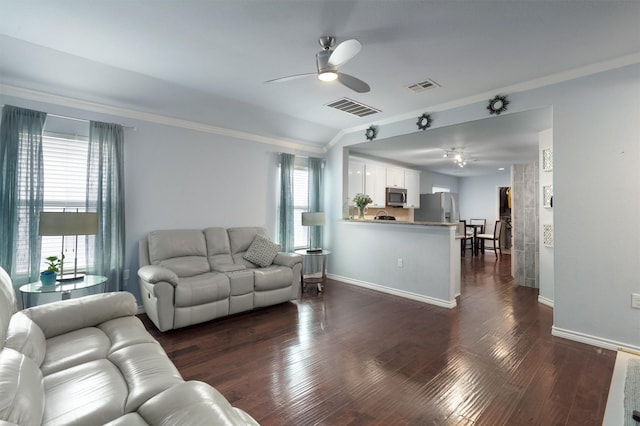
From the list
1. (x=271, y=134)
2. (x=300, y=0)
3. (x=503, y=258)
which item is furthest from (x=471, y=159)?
(x=300, y=0)

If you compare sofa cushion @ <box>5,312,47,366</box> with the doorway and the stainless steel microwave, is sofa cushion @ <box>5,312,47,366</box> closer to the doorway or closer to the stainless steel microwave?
the stainless steel microwave

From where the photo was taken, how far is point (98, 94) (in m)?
3.29

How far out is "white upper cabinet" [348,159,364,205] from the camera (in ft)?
19.2

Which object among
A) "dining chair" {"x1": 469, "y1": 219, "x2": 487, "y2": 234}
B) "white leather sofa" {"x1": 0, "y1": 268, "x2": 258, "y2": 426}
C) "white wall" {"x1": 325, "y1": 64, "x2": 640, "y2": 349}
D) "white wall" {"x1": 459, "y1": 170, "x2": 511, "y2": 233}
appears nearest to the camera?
"white leather sofa" {"x1": 0, "y1": 268, "x2": 258, "y2": 426}

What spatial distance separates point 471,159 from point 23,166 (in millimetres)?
7528

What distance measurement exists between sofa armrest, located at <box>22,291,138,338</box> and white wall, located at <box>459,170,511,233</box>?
32.6 feet

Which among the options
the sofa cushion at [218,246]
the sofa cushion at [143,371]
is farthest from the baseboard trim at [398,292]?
the sofa cushion at [143,371]

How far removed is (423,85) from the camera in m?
3.38

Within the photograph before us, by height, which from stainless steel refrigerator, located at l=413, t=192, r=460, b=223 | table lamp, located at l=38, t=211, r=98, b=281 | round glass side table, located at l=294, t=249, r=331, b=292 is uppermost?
stainless steel refrigerator, located at l=413, t=192, r=460, b=223

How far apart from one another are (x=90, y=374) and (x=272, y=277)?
92.1 inches

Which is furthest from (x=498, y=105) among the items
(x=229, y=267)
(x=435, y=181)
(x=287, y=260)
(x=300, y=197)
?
(x=435, y=181)

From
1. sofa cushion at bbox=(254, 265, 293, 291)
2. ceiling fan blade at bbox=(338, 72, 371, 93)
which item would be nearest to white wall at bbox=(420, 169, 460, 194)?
sofa cushion at bbox=(254, 265, 293, 291)

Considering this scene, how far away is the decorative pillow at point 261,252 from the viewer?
13.5ft

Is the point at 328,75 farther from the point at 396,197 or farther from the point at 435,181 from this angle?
the point at 435,181
